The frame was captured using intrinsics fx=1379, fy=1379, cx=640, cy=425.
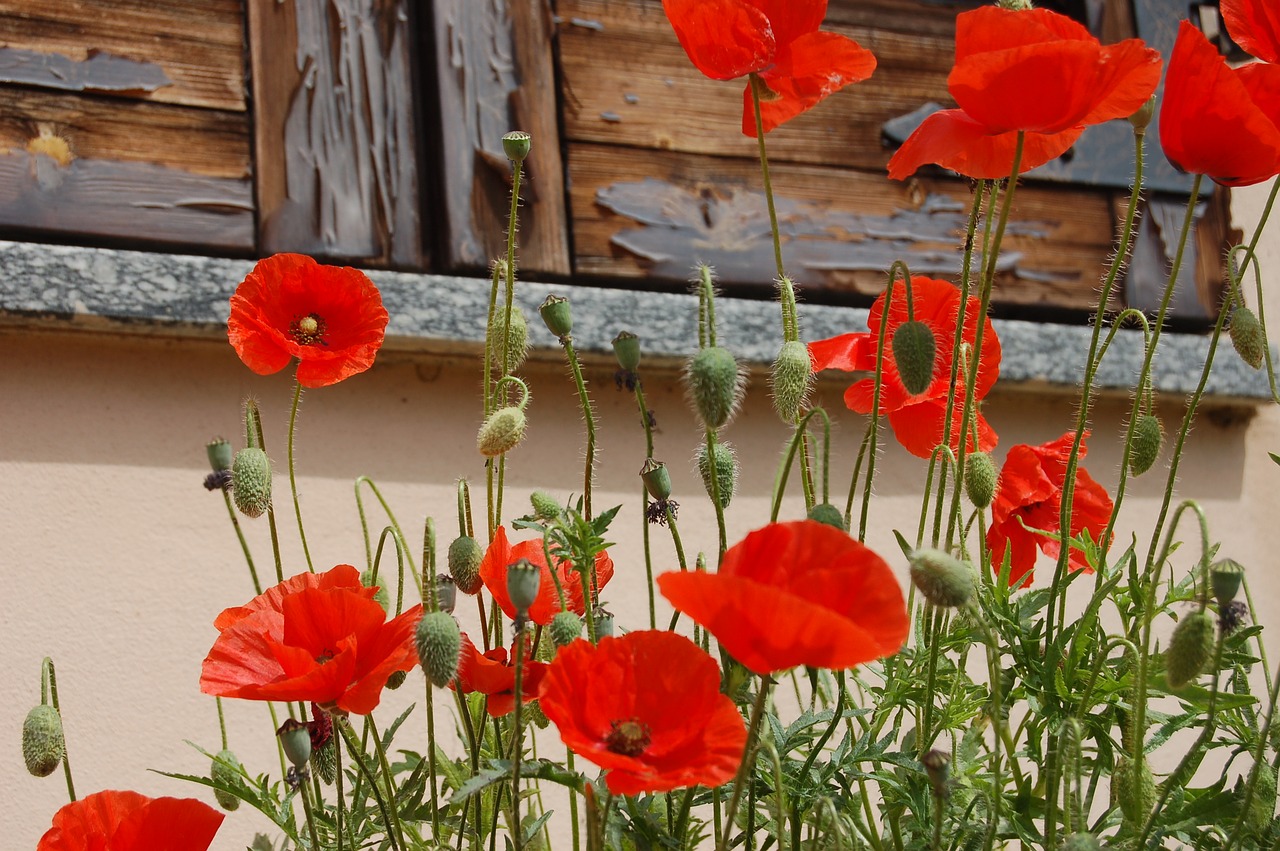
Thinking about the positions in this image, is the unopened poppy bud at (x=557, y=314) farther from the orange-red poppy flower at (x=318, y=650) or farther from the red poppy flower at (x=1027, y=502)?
the red poppy flower at (x=1027, y=502)

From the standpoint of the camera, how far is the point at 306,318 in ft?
4.13

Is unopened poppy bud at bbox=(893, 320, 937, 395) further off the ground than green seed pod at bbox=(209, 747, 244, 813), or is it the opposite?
unopened poppy bud at bbox=(893, 320, 937, 395)

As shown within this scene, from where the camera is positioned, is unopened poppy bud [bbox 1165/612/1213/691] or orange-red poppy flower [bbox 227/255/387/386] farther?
orange-red poppy flower [bbox 227/255/387/386]

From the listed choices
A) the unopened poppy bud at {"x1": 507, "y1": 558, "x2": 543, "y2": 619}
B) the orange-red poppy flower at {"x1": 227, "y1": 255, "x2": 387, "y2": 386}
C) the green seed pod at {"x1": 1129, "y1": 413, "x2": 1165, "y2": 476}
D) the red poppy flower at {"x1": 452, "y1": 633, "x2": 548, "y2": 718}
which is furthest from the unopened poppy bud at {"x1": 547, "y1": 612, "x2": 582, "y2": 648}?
the green seed pod at {"x1": 1129, "y1": 413, "x2": 1165, "y2": 476}

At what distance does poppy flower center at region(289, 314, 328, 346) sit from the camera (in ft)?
4.10

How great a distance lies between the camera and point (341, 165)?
209cm

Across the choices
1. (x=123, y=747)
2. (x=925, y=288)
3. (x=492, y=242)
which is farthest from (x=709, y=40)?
(x=123, y=747)

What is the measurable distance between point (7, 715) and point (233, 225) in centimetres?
74

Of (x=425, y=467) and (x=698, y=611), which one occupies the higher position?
(x=425, y=467)

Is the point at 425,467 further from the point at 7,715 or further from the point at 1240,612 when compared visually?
the point at 1240,612

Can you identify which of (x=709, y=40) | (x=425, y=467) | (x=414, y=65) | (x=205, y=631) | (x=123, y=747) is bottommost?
(x=123, y=747)

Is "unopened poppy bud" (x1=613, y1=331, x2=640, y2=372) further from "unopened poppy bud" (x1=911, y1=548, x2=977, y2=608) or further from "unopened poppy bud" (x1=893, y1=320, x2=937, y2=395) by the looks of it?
"unopened poppy bud" (x1=911, y1=548, x2=977, y2=608)

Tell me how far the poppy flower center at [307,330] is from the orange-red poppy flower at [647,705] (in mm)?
533

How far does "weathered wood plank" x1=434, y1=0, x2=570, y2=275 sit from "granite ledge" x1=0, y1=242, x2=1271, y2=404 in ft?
0.33
